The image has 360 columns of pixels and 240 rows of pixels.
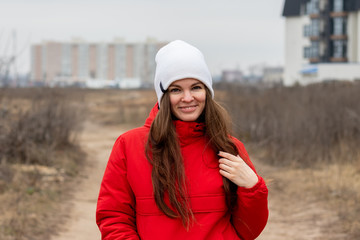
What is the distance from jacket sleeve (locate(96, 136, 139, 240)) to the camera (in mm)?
2465

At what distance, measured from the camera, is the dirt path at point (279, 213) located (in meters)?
7.47

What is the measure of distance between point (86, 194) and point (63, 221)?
7.62ft

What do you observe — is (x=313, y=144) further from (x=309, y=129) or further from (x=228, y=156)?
(x=228, y=156)

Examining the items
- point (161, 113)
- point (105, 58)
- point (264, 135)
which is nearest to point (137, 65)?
point (105, 58)

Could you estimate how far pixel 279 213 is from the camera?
8.88 metres

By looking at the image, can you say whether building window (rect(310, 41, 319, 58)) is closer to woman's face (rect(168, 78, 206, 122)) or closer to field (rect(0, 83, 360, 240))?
field (rect(0, 83, 360, 240))

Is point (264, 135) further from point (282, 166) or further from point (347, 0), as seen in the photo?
point (347, 0)

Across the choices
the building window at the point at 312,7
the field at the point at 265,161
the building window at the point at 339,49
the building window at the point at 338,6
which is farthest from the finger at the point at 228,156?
the building window at the point at 312,7

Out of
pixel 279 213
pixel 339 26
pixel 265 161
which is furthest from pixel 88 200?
pixel 339 26

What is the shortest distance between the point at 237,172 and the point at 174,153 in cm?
29

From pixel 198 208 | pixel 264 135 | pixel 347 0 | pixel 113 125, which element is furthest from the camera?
pixel 347 0

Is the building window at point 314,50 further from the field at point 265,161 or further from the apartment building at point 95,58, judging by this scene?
the apartment building at point 95,58

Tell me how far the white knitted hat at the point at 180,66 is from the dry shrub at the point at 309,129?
9755 millimetres

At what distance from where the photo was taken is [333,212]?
830 centimetres
